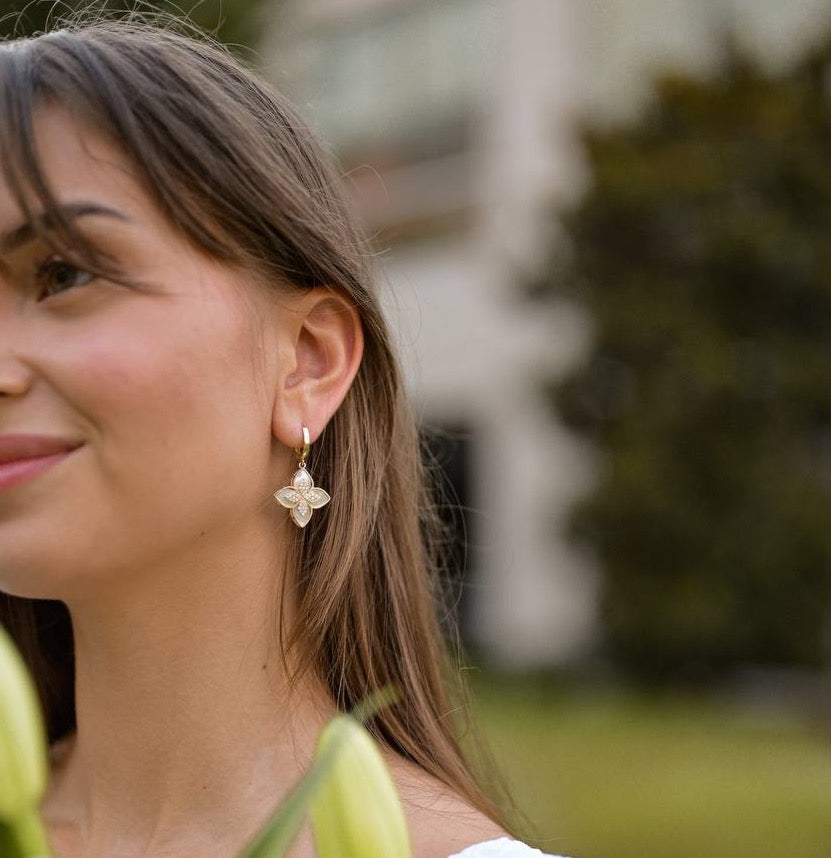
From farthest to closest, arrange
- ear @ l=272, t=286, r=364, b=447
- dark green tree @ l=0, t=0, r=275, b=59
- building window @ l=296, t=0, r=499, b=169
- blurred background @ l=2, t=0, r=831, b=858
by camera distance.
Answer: building window @ l=296, t=0, r=499, b=169
blurred background @ l=2, t=0, r=831, b=858
dark green tree @ l=0, t=0, r=275, b=59
ear @ l=272, t=286, r=364, b=447

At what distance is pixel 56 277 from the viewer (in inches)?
78.9

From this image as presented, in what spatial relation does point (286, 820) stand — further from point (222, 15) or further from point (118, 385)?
point (222, 15)

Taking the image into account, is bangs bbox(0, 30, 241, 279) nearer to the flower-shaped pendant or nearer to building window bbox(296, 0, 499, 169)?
the flower-shaped pendant

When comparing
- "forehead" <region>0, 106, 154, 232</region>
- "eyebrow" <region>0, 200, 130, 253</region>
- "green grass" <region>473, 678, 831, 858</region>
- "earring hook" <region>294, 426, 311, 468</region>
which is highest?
"forehead" <region>0, 106, 154, 232</region>

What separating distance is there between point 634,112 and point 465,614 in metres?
6.90

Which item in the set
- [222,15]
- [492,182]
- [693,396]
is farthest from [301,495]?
[492,182]

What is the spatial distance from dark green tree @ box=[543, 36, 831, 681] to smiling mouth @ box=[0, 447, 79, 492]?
12.7 m

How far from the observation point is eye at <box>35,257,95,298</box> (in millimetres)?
1991

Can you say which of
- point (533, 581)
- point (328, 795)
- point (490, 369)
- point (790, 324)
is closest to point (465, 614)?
point (533, 581)

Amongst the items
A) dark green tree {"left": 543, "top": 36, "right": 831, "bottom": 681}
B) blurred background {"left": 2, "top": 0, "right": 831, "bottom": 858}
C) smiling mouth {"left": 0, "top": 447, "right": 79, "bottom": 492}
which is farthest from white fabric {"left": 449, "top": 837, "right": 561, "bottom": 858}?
dark green tree {"left": 543, "top": 36, "right": 831, "bottom": 681}

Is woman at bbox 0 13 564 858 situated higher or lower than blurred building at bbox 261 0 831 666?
higher

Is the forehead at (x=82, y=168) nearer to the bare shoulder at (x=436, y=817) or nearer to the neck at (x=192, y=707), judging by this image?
the neck at (x=192, y=707)

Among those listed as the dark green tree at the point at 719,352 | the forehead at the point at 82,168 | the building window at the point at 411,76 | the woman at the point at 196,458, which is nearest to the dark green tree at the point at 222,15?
the woman at the point at 196,458

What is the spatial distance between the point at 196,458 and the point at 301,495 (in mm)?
313
